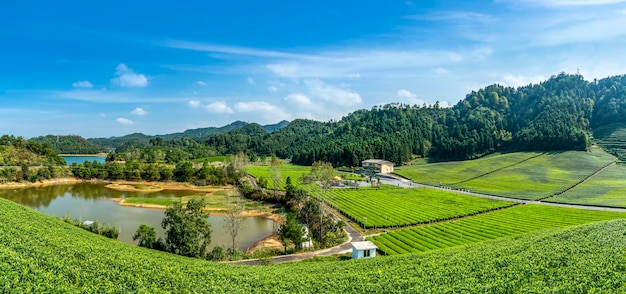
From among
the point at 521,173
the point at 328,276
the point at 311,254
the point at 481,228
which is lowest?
the point at 311,254

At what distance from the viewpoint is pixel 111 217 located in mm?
61312

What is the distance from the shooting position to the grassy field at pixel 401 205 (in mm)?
53844

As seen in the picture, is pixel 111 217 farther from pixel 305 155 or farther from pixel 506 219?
pixel 305 155

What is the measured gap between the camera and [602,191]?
7269 cm

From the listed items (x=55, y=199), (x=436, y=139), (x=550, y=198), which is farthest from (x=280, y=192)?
(x=436, y=139)

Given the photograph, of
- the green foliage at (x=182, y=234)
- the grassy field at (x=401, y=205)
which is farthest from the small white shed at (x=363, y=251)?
the green foliage at (x=182, y=234)

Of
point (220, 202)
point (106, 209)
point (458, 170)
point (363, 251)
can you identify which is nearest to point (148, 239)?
point (363, 251)

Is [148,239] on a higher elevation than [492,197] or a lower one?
higher

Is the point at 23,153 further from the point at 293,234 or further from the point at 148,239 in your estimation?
the point at 293,234

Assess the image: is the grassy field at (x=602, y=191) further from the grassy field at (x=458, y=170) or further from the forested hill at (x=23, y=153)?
the forested hill at (x=23, y=153)

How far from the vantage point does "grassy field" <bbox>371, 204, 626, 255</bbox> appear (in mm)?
40438

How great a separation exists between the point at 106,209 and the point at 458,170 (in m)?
103

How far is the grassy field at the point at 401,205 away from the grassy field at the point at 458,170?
58.0 ft

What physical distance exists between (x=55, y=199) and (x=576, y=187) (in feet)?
423
